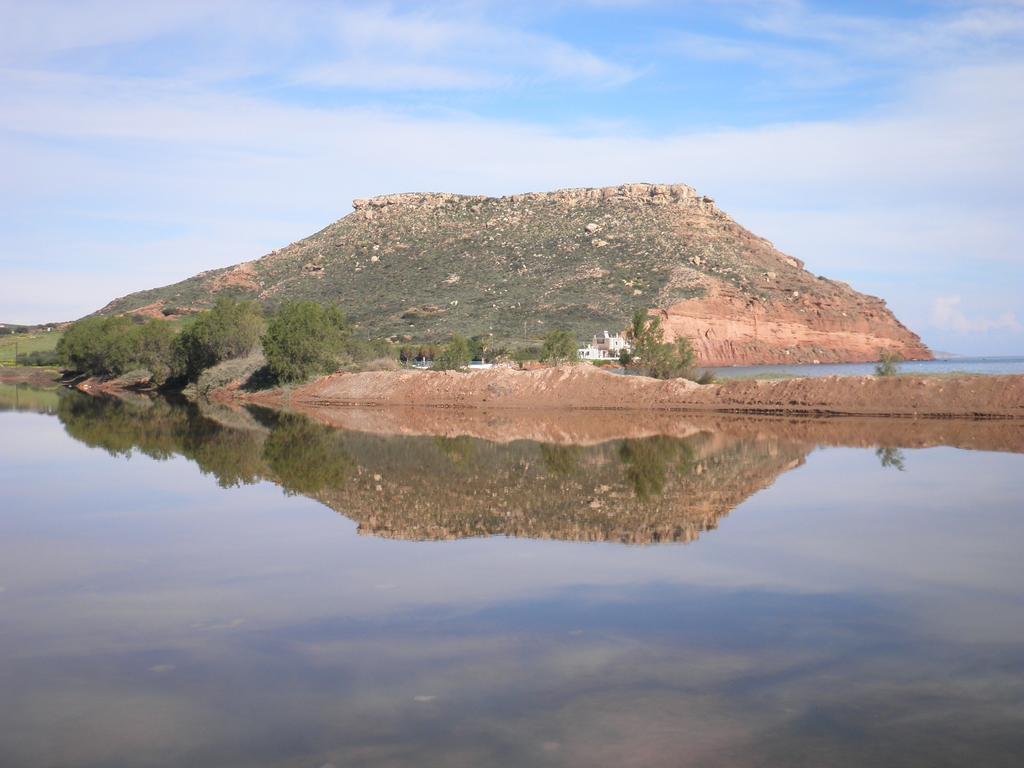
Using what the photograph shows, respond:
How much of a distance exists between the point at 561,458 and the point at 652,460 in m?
2.53

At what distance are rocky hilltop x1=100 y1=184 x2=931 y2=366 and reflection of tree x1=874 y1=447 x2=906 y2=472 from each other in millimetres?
60116

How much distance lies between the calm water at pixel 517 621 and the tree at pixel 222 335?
47.8m

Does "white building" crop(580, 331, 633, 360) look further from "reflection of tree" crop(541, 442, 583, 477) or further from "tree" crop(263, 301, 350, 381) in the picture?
"reflection of tree" crop(541, 442, 583, 477)

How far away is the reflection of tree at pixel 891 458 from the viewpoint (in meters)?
25.1

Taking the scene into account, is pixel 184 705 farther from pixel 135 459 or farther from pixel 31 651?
pixel 135 459

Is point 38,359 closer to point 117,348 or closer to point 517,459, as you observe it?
point 117,348

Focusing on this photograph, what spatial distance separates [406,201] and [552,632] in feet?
398

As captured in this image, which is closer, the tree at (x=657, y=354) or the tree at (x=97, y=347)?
the tree at (x=657, y=354)

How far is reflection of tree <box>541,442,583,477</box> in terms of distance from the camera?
24008 mm

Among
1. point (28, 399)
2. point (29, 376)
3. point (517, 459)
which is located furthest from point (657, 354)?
point (29, 376)

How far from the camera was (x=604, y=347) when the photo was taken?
283ft

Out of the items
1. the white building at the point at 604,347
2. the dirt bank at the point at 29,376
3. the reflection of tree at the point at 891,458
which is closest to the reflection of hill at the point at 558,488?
the reflection of tree at the point at 891,458

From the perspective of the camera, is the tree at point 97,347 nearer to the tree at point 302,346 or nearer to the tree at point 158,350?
the tree at point 158,350

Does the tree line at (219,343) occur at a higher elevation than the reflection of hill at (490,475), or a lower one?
higher
